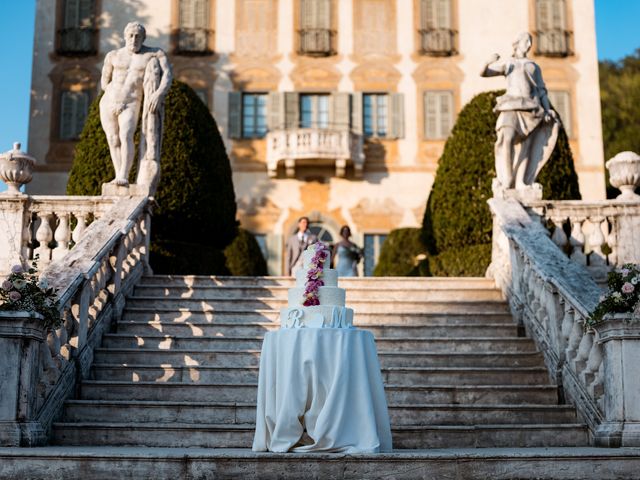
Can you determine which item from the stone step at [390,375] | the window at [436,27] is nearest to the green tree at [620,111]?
the window at [436,27]

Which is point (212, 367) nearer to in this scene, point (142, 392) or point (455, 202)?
point (142, 392)

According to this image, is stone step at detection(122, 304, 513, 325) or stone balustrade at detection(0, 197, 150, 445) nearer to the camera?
stone balustrade at detection(0, 197, 150, 445)

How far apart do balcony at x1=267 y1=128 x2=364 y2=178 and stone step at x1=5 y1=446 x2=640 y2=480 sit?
19894mm

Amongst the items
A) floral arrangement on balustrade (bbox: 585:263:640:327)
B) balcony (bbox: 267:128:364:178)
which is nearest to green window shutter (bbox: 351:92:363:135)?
balcony (bbox: 267:128:364:178)

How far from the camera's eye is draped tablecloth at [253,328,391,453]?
6.27m

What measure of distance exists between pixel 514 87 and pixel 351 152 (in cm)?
1479

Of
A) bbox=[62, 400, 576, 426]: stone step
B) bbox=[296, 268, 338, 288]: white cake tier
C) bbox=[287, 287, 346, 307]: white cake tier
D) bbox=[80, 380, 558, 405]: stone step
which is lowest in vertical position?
bbox=[62, 400, 576, 426]: stone step

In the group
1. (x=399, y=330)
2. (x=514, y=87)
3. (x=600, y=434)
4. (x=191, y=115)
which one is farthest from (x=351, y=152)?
(x=600, y=434)

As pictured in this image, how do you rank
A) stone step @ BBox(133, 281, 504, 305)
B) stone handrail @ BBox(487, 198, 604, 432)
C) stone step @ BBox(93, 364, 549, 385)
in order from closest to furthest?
stone handrail @ BBox(487, 198, 604, 432)
stone step @ BBox(93, 364, 549, 385)
stone step @ BBox(133, 281, 504, 305)

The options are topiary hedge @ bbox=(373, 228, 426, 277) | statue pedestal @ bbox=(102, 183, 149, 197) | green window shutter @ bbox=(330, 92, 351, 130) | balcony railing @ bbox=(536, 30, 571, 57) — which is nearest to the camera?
statue pedestal @ bbox=(102, 183, 149, 197)

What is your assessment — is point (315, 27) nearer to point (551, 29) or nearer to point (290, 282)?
point (551, 29)

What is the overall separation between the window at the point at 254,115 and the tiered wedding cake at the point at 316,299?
65.2ft

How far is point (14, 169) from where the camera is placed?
1059cm

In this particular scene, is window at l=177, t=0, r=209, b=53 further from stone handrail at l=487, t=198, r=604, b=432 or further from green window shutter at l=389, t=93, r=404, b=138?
stone handrail at l=487, t=198, r=604, b=432
